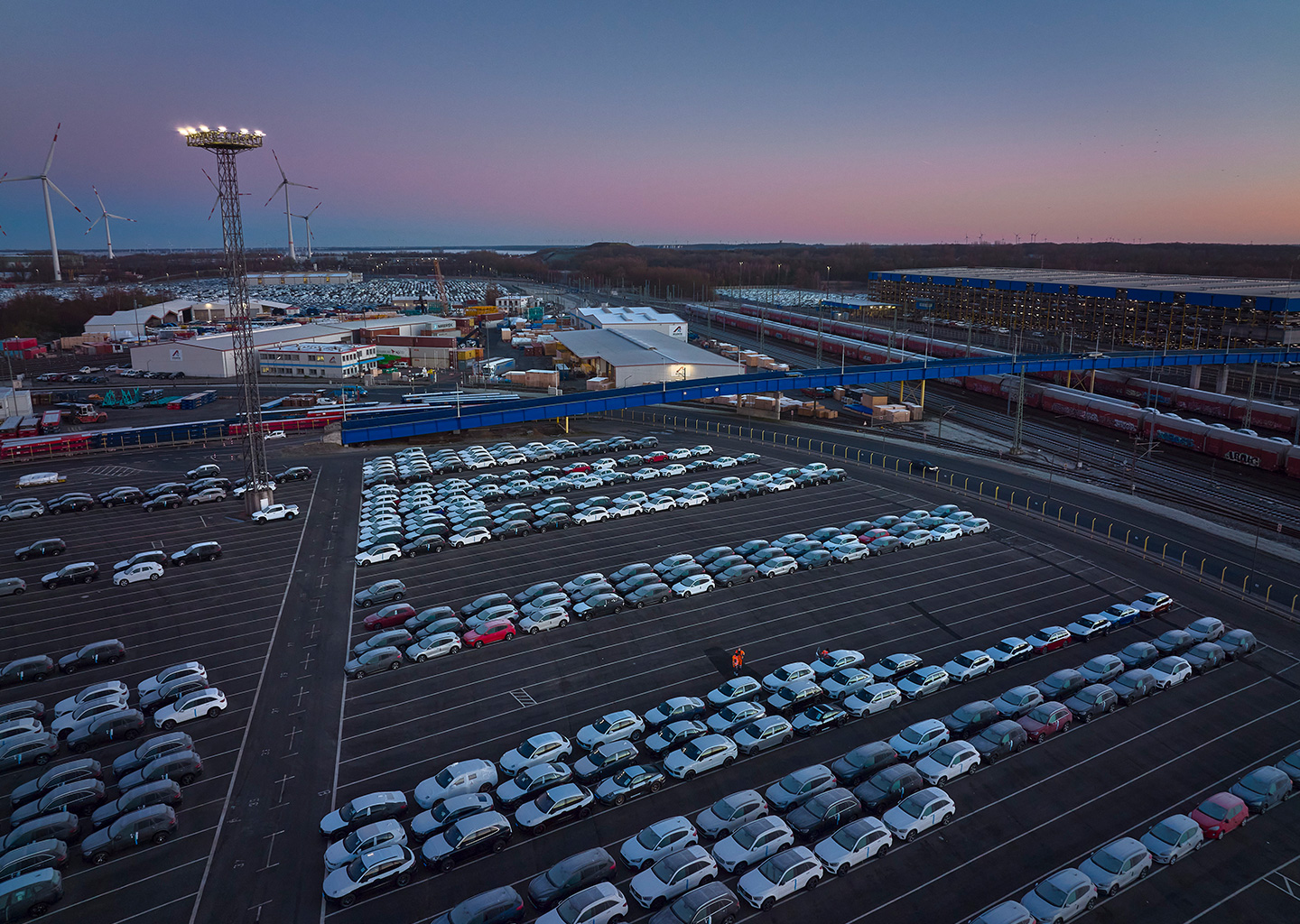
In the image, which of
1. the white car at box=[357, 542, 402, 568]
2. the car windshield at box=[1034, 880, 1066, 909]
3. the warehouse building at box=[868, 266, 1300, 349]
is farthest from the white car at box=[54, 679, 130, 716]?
the warehouse building at box=[868, 266, 1300, 349]

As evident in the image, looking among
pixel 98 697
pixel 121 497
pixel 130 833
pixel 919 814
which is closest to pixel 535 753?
pixel 130 833

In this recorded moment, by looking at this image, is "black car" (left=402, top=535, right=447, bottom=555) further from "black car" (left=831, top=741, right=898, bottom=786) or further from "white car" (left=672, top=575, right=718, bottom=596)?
"black car" (left=831, top=741, right=898, bottom=786)

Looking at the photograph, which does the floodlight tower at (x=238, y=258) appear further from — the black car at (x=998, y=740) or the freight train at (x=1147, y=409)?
the freight train at (x=1147, y=409)

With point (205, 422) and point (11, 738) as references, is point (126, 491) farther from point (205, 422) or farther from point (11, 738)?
→ point (11, 738)

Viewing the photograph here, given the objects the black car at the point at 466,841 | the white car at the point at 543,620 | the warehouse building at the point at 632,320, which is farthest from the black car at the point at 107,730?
the warehouse building at the point at 632,320

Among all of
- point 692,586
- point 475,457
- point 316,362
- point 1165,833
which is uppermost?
point 316,362

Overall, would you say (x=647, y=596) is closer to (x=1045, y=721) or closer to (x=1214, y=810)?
(x=1045, y=721)
